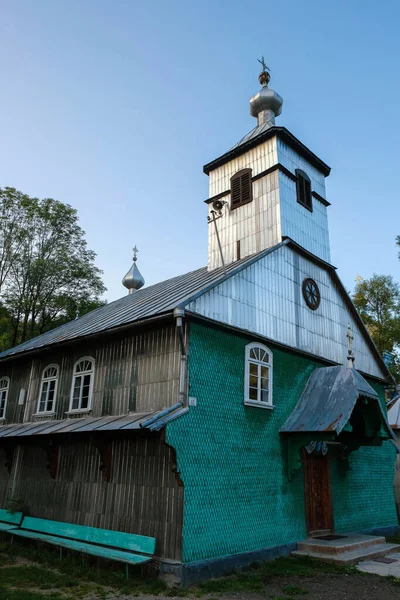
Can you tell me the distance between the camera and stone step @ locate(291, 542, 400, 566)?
1046cm

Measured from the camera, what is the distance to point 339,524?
13.4m

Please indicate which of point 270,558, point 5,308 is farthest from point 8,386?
point 5,308

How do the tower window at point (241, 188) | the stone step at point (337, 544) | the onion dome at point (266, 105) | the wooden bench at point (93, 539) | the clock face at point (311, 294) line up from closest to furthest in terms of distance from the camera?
the wooden bench at point (93, 539), the stone step at point (337, 544), the clock face at point (311, 294), the tower window at point (241, 188), the onion dome at point (266, 105)

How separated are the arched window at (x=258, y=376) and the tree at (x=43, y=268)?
19.3 meters

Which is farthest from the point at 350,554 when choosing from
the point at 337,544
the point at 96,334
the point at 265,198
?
the point at 265,198

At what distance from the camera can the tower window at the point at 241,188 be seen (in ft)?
52.4

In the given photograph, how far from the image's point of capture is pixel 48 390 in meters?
13.9

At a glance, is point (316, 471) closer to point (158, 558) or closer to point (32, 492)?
point (158, 558)

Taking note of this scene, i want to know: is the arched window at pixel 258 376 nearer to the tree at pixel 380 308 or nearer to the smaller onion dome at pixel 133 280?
the smaller onion dome at pixel 133 280

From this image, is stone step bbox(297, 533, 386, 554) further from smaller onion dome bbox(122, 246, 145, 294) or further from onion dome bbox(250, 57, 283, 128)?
smaller onion dome bbox(122, 246, 145, 294)

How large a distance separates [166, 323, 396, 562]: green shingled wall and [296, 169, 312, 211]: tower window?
5829mm

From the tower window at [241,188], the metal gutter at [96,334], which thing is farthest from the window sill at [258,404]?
the tower window at [241,188]

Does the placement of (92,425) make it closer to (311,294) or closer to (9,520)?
(9,520)

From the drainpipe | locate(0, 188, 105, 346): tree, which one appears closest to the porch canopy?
the drainpipe
